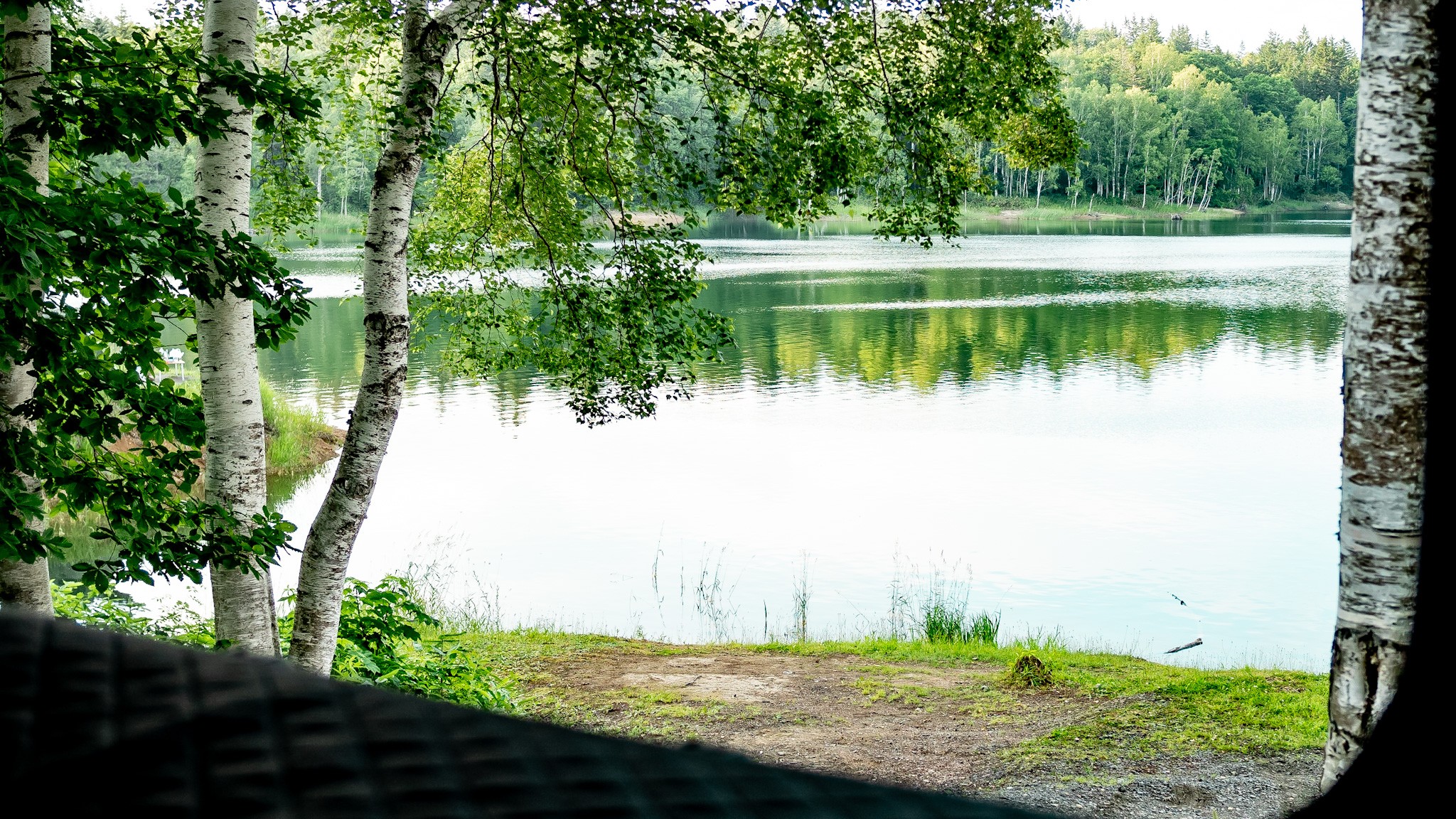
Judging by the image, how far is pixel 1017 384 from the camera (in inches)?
1230

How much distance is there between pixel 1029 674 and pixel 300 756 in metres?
10.5

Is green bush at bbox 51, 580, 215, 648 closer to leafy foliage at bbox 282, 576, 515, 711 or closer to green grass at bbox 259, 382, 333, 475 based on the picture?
leafy foliage at bbox 282, 576, 515, 711

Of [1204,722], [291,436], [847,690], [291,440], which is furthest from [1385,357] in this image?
[291,436]

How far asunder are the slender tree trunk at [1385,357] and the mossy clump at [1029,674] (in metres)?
6.06

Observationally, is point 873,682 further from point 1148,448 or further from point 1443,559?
point 1148,448

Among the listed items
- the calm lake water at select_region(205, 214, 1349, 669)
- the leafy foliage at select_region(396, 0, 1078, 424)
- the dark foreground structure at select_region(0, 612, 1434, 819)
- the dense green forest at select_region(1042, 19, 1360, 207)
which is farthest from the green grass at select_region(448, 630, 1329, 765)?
the dense green forest at select_region(1042, 19, 1360, 207)

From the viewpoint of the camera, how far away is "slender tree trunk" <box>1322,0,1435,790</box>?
147 inches

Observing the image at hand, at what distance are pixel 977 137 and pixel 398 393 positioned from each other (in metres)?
5.43

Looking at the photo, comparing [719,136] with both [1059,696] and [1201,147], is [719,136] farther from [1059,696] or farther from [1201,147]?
[1201,147]

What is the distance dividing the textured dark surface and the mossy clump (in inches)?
407

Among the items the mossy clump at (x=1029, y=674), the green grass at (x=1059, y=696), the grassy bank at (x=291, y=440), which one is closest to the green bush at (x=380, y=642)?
the green grass at (x=1059, y=696)

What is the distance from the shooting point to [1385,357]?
12.6 feet

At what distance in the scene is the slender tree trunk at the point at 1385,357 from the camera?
12.2 ft

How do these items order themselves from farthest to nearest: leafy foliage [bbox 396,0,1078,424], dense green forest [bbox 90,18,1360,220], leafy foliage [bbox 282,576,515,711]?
1. dense green forest [bbox 90,18,1360,220]
2. leafy foliage [bbox 396,0,1078,424]
3. leafy foliage [bbox 282,576,515,711]
